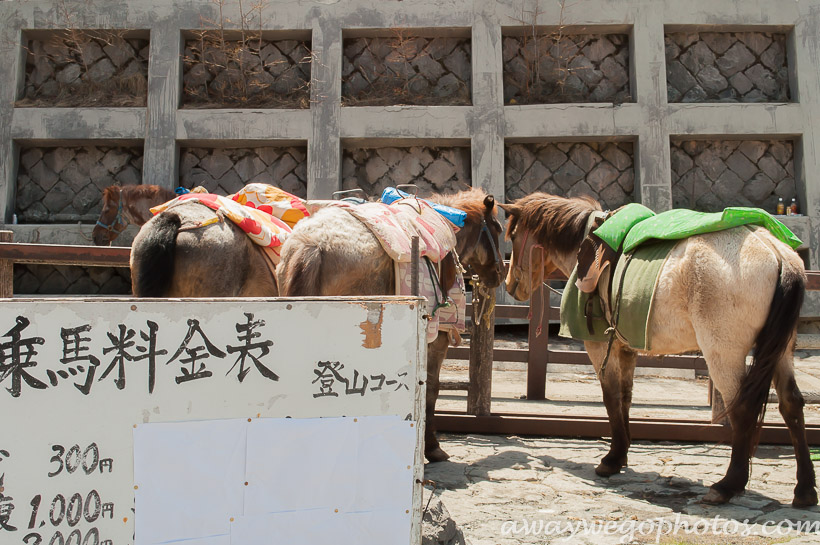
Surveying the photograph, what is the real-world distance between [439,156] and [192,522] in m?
9.51

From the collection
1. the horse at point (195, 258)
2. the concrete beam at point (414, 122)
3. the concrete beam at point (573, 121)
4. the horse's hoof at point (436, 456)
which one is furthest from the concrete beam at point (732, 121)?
the horse at point (195, 258)

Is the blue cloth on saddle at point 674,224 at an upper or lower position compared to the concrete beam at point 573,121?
lower

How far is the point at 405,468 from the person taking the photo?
2.13 metres

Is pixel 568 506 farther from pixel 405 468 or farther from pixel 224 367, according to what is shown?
pixel 224 367

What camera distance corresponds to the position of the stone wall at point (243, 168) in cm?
1110

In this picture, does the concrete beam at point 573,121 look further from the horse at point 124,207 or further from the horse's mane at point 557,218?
the horse's mane at point 557,218

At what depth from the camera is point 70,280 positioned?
11.0m

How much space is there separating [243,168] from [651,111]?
22.0 feet

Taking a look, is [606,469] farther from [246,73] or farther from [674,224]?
[246,73]

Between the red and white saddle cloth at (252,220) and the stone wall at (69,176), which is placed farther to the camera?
the stone wall at (69,176)

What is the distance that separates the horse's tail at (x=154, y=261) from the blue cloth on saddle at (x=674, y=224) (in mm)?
2730

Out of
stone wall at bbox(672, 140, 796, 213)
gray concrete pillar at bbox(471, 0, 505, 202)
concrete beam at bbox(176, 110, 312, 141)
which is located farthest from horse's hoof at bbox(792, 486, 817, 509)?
concrete beam at bbox(176, 110, 312, 141)

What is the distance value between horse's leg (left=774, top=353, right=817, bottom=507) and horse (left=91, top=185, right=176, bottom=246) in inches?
325

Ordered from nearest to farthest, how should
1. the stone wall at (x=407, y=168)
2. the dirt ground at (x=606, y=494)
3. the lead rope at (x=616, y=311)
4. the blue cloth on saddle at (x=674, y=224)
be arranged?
the dirt ground at (x=606, y=494)
the blue cloth on saddle at (x=674, y=224)
the lead rope at (x=616, y=311)
the stone wall at (x=407, y=168)
